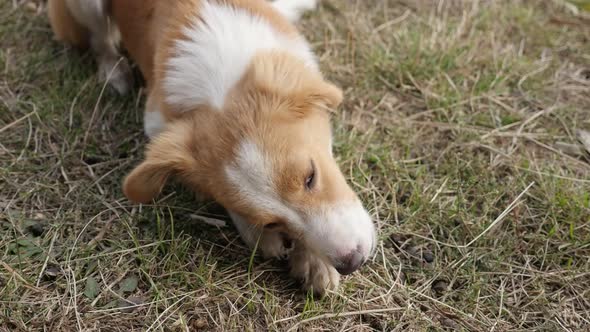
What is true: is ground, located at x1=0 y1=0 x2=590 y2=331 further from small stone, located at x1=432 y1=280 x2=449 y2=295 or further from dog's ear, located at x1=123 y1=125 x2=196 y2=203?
dog's ear, located at x1=123 y1=125 x2=196 y2=203

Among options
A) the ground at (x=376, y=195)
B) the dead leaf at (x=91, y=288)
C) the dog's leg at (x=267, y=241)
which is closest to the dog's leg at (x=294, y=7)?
→ the ground at (x=376, y=195)

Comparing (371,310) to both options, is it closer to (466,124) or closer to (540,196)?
(540,196)

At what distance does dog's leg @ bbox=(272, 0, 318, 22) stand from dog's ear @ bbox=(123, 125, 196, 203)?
6.03ft

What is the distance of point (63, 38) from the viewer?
4.39 meters

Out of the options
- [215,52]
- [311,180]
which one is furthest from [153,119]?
[311,180]

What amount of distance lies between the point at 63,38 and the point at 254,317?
2.73 m

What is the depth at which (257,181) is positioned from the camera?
8.83ft

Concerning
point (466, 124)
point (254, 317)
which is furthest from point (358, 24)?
point (254, 317)

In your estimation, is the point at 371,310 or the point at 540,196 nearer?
the point at 371,310

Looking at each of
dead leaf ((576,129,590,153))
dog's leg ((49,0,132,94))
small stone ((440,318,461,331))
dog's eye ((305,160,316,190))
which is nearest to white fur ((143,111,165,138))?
dog's leg ((49,0,132,94))

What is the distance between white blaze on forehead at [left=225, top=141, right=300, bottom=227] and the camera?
8.80 feet

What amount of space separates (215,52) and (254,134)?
65 cm

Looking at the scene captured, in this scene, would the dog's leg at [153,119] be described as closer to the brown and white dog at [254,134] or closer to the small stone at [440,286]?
the brown and white dog at [254,134]

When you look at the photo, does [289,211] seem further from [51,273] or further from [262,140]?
[51,273]
